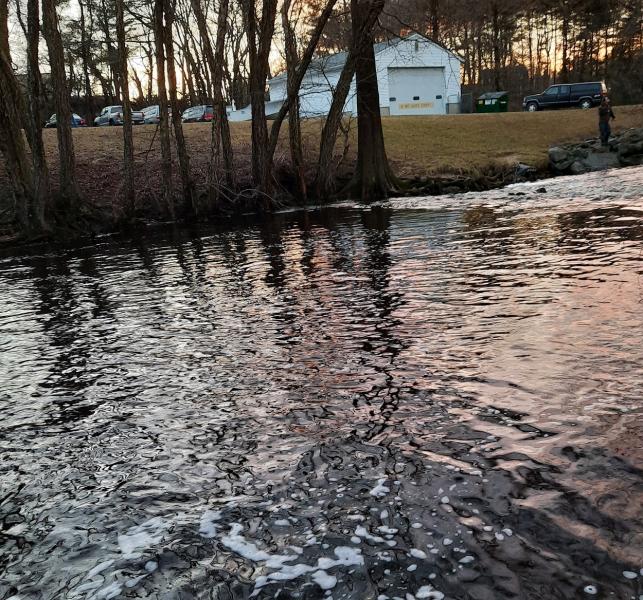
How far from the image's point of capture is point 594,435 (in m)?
3.63

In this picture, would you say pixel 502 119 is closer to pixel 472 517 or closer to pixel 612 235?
pixel 612 235

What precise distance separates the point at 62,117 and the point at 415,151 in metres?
16.5

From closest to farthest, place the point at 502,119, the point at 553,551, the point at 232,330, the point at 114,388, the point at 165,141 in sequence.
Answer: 1. the point at 553,551
2. the point at 114,388
3. the point at 232,330
4. the point at 165,141
5. the point at 502,119

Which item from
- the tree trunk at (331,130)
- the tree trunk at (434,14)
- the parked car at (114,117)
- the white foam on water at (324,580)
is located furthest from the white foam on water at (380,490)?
the parked car at (114,117)

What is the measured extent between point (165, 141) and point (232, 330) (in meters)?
14.3

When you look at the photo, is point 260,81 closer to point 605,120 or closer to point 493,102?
point 605,120

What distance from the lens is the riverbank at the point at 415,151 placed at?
874 inches

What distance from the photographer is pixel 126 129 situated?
19.5 metres

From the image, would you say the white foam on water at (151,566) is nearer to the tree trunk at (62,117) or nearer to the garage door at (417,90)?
the tree trunk at (62,117)

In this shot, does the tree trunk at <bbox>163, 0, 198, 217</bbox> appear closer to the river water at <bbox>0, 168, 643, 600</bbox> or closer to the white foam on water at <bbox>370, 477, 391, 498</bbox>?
the river water at <bbox>0, 168, 643, 600</bbox>

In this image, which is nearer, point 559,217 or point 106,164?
point 559,217

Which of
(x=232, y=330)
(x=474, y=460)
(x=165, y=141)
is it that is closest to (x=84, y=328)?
(x=232, y=330)

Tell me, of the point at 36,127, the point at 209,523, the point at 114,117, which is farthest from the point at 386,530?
the point at 114,117

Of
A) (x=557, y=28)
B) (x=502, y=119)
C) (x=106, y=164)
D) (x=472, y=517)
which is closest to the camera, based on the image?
(x=472, y=517)
